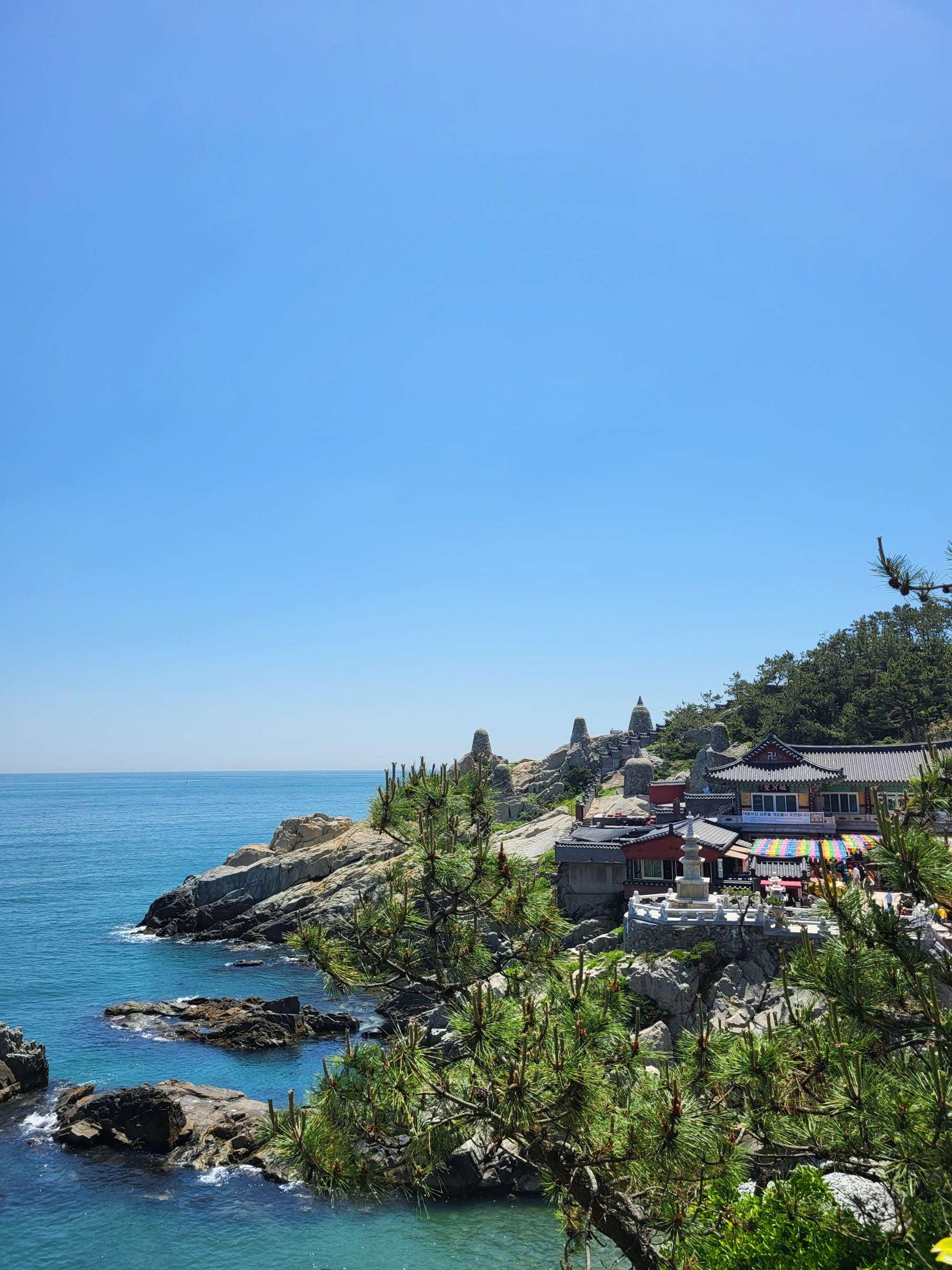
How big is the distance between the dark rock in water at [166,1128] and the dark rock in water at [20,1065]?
12.4 ft

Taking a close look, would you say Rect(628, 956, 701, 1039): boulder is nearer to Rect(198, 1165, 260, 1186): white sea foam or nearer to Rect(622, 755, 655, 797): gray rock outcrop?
Rect(198, 1165, 260, 1186): white sea foam

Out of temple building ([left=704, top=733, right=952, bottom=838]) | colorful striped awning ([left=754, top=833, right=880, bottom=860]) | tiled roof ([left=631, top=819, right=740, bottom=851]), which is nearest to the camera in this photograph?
colorful striped awning ([left=754, top=833, right=880, bottom=860])

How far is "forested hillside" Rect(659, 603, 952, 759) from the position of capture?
59.6m

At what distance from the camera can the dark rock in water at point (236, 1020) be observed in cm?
3519

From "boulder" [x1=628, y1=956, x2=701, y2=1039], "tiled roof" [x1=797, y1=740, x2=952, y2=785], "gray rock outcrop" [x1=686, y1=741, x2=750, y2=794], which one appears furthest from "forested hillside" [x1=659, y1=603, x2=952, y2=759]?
"boulder" [x1=628, y1=956, x2=701, y2=1039]

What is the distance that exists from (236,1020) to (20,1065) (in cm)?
922

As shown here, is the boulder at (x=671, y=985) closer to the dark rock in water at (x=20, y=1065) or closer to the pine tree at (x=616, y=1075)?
the pine tree at (x=616, y=1075)

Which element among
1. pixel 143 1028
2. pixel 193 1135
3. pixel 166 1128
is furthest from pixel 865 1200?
pixel 143 1028

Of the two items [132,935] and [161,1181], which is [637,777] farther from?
[161,1181]

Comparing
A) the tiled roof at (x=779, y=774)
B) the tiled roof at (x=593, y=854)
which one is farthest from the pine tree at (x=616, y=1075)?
the tiled roof at (x=779, y=774)

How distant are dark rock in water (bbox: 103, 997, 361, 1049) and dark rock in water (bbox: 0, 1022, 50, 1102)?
22.4ft

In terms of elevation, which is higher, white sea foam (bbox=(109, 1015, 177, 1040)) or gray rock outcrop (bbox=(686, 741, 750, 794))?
gray rock outcrop (bbox=(686, 741, 750, 794))

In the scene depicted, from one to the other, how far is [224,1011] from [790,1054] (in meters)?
36.8

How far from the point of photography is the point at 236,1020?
120 ft
